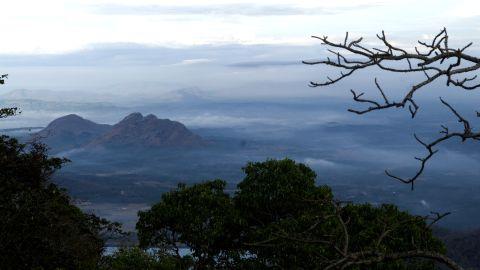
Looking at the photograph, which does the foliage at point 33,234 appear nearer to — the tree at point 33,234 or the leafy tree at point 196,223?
the tree at point 33,234

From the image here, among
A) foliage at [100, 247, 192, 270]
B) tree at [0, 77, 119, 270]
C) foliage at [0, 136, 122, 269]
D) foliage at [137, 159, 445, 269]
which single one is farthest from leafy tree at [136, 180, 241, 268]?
foliage at [0, 136, 122, 269]

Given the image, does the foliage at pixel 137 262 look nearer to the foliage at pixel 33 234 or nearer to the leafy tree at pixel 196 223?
the foliage at pixel 33 234

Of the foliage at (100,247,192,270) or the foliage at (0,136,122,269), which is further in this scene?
the foliage at (100,247,192,270)

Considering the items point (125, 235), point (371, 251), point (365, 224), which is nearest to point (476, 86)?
point (371, 251)

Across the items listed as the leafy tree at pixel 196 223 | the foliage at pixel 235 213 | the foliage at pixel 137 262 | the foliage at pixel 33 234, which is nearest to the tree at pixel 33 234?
the foliage at pixel 33 234

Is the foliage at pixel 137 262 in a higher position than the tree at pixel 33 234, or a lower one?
lower

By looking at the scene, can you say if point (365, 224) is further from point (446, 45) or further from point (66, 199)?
point (446, 45)

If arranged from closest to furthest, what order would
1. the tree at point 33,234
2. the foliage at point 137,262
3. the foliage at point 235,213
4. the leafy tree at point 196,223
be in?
the tree at point 33,234
the foliage at point 137,262
the foliage at point 235,213
the leafy tree at point 196,223

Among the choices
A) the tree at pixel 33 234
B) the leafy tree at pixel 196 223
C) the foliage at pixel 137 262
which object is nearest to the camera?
the tree at pixel 33 234

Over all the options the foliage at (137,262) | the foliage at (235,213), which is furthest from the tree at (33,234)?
the foliage at (235,213)

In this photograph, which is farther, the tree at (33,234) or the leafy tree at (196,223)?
the leafy tree at (196,223)

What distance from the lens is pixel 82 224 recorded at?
27.5 m

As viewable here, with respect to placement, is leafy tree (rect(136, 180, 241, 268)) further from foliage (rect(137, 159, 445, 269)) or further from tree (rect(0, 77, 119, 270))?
tree (rect(0, 77, 119, 270))

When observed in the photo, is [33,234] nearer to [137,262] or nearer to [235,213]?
[137,262]
